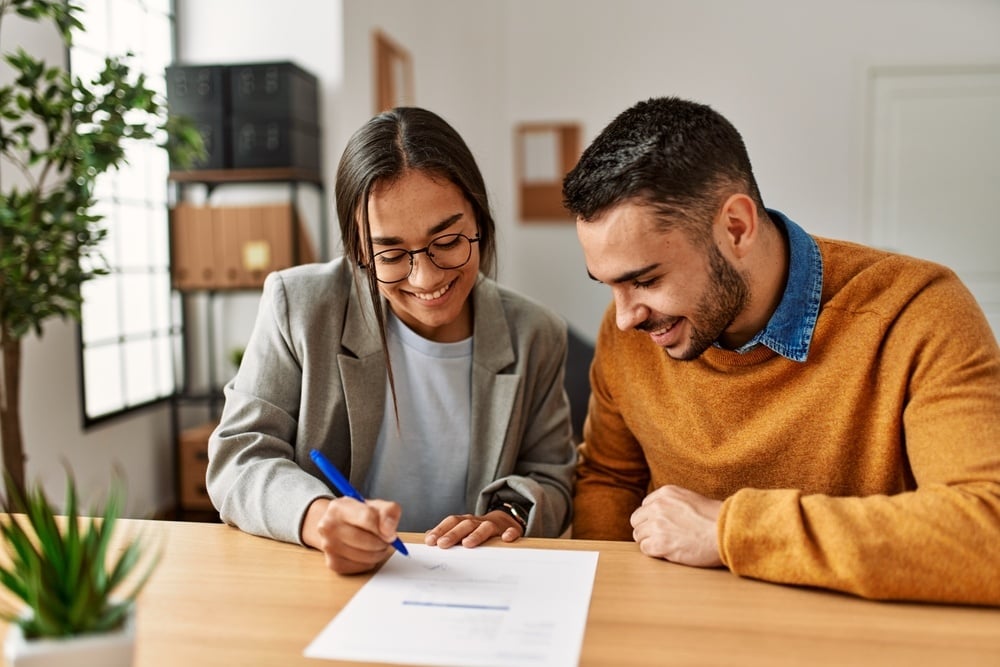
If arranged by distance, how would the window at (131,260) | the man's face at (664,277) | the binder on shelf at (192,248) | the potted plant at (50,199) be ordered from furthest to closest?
the binder on shelf at (192,248), the window at (131,260), the potted plant at (50,199), the man's face at (664,277)

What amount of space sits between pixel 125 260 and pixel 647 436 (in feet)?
9.70

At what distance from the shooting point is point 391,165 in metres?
1.40

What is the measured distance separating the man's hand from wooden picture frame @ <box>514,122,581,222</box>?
5449 mm

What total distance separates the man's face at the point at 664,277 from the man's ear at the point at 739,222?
0.06ft

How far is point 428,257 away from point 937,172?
566cm

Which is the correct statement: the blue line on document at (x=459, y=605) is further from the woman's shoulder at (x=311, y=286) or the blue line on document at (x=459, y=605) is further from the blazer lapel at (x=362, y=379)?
the woman's shoulder at (x=311, y=286)

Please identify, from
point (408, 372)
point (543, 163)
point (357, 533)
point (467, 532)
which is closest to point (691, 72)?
point (543, 163)

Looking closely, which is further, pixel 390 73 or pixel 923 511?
pixel 390 73

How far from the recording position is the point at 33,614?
712 millimetres

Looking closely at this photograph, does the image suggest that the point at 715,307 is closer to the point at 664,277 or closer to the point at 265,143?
the point at 664,277

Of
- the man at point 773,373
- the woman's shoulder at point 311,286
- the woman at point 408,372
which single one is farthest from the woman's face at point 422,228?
the man at point 773,373

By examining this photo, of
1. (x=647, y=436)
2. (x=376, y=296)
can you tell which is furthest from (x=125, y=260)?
(x=647, y=436)

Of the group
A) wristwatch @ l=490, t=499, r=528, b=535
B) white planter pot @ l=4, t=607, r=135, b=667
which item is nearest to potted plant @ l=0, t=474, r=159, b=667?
white planter pot @ l=4, t=607, r=135, b=667

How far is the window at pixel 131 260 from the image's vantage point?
3.55 meters
